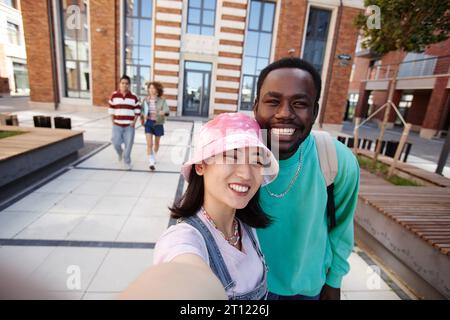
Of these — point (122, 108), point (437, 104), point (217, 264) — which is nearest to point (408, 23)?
point (217, 264)

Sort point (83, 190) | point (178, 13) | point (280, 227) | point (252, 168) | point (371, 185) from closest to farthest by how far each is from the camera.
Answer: point (252, 168) → point (280, 227) → point (371, 185) → point (83, 190) → point (178, 13)

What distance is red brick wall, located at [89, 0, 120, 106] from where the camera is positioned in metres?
12.7

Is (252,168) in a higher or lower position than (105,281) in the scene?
higher

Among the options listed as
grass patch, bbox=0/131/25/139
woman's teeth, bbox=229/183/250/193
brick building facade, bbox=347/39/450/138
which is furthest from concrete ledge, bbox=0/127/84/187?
brick building facade, bbox=347/39/450/138

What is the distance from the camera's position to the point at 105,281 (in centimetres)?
236

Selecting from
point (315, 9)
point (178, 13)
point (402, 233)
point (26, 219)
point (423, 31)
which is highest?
point (315, 9)

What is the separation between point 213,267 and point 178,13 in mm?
14471

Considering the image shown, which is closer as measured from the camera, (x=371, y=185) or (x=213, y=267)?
(x=213, y=267)

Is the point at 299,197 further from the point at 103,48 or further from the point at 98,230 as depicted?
the point at 103,48

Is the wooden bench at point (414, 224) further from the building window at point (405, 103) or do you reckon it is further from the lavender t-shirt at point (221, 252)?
the building window at point (405, 103)
